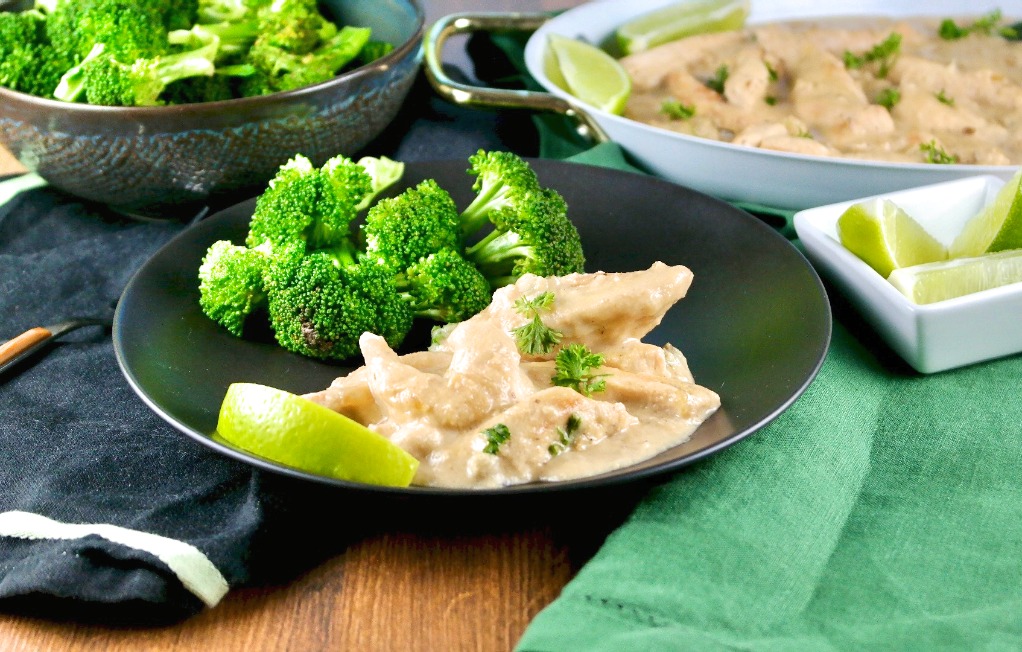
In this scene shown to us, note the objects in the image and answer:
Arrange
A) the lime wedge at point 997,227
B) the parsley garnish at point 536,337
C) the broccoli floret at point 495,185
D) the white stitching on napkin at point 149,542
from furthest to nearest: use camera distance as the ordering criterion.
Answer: the broccoli floret at point 495,185
the lime wedge at point 997,227
the parsley garnish at point 536,337
the white stitching on napkin at point 149,542

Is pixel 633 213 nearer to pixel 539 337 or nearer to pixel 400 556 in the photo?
pixel 539 337

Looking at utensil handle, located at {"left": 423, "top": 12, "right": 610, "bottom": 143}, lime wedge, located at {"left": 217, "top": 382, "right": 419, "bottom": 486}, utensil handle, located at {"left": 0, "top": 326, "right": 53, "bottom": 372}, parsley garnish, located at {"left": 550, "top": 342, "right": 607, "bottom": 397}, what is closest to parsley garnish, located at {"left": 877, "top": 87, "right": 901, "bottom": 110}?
utensil handle, located at {"left": 423, "top": 12, "right": 610, "bottom": 143}

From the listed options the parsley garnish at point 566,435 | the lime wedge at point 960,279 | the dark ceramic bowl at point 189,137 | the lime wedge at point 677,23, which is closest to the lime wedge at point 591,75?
the lime wedge at point 677,23

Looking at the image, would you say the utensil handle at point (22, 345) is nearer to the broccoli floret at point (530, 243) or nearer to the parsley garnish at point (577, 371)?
the broccoli floret at point (530, 243)

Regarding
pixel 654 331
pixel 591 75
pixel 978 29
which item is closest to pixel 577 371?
pixel 654 331

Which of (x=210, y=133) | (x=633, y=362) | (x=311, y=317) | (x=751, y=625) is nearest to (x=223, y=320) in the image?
(x=311, y=317)

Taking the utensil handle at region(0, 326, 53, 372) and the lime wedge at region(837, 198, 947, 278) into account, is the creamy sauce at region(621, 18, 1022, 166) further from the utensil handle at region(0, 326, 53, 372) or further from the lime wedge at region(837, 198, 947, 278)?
the utensil handle at region(0, 326, 53, 372)

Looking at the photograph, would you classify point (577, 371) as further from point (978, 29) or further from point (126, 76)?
point (978, 29)
